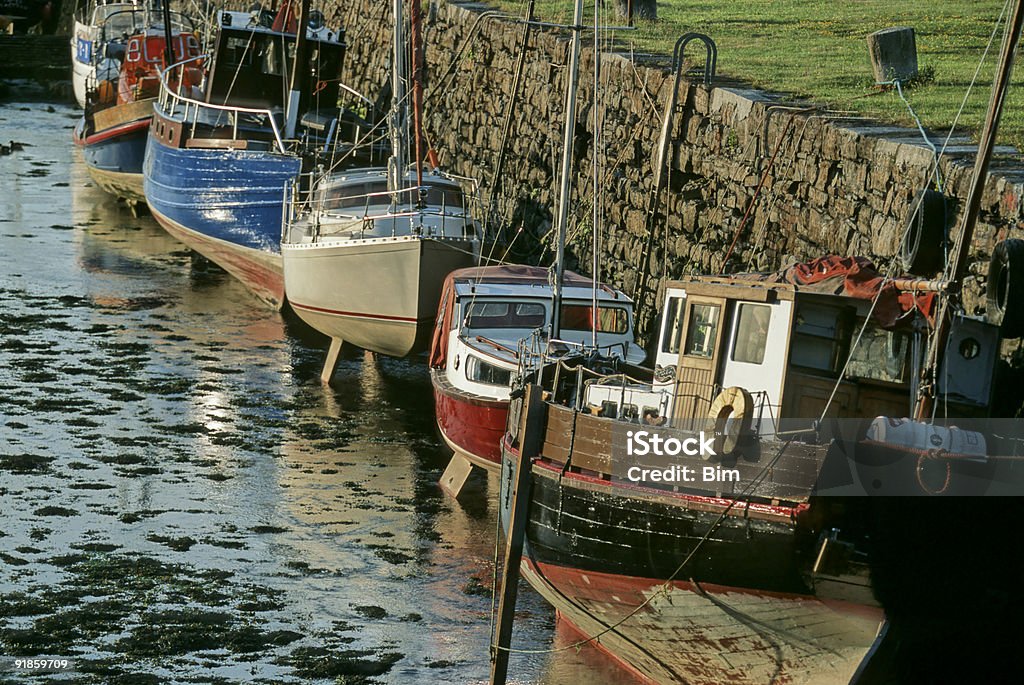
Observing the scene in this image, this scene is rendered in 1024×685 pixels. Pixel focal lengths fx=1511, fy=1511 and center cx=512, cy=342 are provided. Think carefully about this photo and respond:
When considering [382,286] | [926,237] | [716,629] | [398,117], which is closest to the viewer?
[716,629]

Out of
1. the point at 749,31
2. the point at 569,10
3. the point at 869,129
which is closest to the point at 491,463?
the point at 869,129

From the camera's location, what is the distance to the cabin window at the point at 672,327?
12.3 metres

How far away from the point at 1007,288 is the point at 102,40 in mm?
32288

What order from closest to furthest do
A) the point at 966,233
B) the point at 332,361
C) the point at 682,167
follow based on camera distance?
the point at 966,233
the point at 682,167
the point at 332,361

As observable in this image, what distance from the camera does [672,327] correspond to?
12477 millimetres

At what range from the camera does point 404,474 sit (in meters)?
17.5

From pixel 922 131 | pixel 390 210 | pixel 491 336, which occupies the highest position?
pixel 922 131

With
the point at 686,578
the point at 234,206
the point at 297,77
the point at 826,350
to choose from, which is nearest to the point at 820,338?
the point at 826,350

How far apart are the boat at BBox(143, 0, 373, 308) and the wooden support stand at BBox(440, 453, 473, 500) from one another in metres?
7.89

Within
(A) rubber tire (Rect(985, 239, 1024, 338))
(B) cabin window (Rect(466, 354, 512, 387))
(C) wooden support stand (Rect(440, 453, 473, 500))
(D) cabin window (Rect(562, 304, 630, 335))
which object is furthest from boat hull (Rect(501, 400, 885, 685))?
(D) cabin window (Rect(562, 304, 630, 335))

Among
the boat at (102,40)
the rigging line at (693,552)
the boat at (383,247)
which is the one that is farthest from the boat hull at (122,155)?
the rigging line at (693,552)

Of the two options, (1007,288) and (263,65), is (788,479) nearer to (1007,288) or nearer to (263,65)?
(1007,288)

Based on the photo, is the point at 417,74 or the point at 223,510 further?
the point at 417,74

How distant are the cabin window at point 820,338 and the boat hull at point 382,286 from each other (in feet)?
27.8
